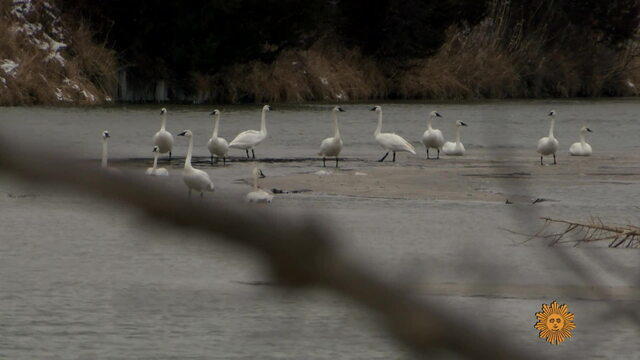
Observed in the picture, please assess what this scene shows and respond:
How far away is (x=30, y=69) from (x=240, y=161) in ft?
46.8

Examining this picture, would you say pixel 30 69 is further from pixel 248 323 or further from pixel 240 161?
pixel 248 323

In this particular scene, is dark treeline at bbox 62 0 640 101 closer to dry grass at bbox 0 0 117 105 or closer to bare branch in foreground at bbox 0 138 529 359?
dry grass at bbox 0 0 117 105

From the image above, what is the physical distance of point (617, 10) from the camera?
46219mm

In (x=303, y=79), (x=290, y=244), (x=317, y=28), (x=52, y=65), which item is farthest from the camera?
(x=317, y=28)

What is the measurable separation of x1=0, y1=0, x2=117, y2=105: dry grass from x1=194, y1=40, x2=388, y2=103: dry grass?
13.2 ft

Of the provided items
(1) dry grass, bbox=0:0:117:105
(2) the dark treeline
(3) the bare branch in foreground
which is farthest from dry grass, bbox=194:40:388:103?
(3) the bare branch in foreground

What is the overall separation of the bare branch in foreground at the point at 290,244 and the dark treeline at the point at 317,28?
99.0 ft

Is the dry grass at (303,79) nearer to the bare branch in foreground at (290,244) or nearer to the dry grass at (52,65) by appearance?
the dry grass at (52,65)

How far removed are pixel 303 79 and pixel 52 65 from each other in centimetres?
884

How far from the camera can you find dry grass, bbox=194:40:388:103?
127 ft

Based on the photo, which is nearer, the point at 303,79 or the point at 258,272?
the point at 258,272

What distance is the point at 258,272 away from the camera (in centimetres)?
77

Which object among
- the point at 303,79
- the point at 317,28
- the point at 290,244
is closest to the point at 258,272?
the point at 290,244

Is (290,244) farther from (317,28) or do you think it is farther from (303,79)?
(317,28)
